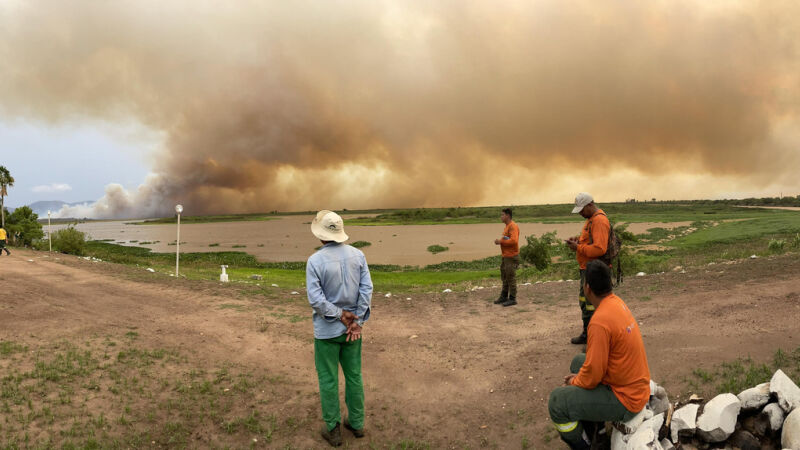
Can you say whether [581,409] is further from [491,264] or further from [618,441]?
[491,264]

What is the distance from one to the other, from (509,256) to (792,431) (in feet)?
26.7

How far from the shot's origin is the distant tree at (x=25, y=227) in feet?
165

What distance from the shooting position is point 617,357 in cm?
437

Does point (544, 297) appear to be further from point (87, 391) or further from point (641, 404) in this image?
point (87, 391)

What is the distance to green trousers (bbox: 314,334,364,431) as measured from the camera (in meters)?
5.65

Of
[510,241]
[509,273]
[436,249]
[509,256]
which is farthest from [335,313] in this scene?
[436,249]

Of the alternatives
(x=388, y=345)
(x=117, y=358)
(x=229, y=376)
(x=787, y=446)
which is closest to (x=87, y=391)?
(x=117, y=358)

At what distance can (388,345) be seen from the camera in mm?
9859

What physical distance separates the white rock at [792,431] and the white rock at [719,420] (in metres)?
0.42

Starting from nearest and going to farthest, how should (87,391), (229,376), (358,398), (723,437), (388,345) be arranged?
Answer: (723,437)
(358,398)
(87,391)
(229,376)
(388,345)

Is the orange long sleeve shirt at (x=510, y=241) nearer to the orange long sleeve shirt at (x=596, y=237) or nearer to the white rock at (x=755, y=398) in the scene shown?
the orange long sleeve shirt at (x=596, y=237)

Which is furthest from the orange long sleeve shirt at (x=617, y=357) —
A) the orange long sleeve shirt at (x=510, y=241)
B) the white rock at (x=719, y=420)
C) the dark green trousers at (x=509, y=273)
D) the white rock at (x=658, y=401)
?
the dark green trousers at (x=509, y=273)

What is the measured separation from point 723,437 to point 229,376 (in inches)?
292

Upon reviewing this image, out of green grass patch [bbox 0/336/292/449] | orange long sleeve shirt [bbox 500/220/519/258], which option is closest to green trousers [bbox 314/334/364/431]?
green grass patch [bbox 0/336/292/449]
